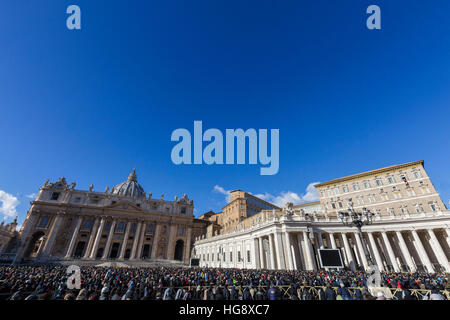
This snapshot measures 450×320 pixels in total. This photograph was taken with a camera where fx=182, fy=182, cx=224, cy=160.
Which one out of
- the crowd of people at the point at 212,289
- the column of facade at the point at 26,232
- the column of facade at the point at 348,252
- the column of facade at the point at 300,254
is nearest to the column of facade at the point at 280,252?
the column of facade at the point at 300,254

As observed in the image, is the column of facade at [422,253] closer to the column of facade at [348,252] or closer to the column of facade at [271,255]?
the column of facade at [348,252]

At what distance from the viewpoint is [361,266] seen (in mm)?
26875

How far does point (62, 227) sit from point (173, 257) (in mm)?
29039

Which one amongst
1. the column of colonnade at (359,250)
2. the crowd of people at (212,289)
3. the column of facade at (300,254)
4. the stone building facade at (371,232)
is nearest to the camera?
the crowd of people at (212,289)

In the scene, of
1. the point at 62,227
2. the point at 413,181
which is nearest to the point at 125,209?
the point at 62,227

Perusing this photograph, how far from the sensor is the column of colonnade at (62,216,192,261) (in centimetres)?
4444

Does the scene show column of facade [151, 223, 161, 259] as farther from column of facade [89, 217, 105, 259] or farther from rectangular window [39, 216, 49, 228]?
rectangular window [39, 216, 49, 228]

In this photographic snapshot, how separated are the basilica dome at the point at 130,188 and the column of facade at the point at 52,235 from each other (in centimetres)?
2161

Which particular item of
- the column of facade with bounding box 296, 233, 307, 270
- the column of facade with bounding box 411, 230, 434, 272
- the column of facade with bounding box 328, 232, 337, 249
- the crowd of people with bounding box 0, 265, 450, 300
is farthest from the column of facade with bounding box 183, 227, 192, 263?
the column of facade with bounding box 411, 230, 434, 272

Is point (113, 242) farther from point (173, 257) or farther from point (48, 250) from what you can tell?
point (173, 257)

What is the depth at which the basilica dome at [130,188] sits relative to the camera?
225 ft

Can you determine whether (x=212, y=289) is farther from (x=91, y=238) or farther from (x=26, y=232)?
(x=26, y=232)

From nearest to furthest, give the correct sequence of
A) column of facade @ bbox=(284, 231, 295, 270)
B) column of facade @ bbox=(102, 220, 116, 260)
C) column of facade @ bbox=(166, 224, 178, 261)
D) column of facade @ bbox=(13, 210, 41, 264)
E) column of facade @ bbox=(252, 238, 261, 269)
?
1. column of facade @ bbox=(284, 231, 295, 270)
2. column of facade @ bbox=(252, 238, 261, 269)
3. column of facade @ bbox=(13, 210, 41, 264)
4. column of facade @ bbox=(102, 220, 116, 260)
5. column of facade @ bbox=(166, 224, 178, 261)
